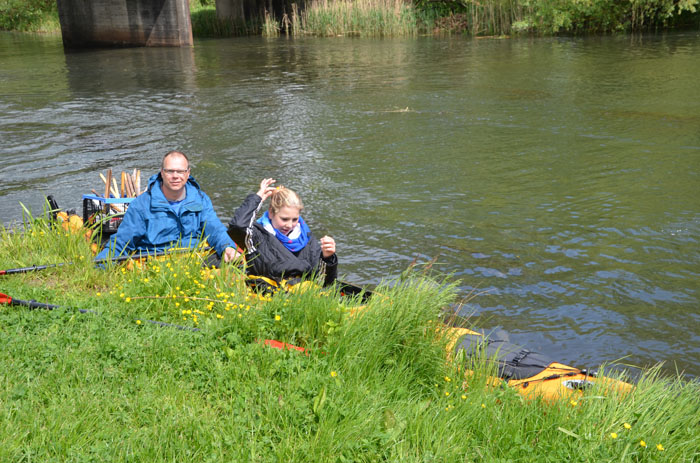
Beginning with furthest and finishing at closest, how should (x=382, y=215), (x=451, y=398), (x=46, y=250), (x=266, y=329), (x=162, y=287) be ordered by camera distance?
1. (x=382, y=215)
2. (x=46, y=250)
3. (x=162, y=287)
4. (x=266, y=329)
5. (x=451, y=398)

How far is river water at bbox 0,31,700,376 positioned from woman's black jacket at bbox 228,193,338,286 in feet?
4.34

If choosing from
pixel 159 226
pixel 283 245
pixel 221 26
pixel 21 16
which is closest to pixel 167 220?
pixel 159 226

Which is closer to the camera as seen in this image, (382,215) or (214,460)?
(214,460)

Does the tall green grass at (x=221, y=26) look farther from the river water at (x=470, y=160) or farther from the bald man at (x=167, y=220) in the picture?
the bald man at (x=167, y=220)

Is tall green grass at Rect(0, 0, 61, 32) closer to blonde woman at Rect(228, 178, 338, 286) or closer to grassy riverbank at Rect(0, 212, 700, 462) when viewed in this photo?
blonde woman at Rect(228, 178, 338, 286)

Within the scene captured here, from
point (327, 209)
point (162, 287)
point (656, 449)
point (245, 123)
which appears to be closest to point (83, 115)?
point (245, 123)

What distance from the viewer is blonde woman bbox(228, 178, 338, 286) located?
19.4 ft

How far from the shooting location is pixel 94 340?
14.6ft

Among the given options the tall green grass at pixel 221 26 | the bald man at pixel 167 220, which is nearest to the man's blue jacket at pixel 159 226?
the bald man at pixel 167 220

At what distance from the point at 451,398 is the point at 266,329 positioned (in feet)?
4.20

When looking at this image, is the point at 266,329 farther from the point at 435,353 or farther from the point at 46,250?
the point at 46,250

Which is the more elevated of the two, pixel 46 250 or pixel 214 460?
pixel 46 250

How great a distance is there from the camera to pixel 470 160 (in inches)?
470

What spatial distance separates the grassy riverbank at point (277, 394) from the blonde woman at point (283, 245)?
0.80 meters
